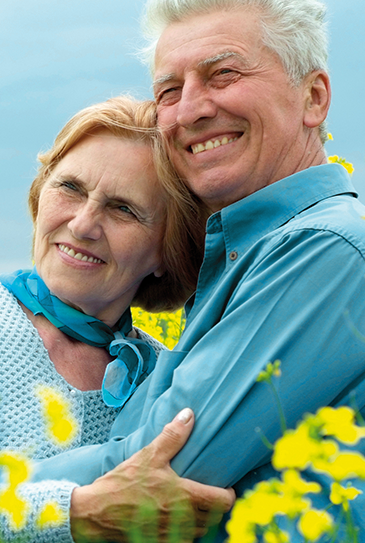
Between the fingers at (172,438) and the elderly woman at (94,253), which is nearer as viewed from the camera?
the fingers at (172,438)

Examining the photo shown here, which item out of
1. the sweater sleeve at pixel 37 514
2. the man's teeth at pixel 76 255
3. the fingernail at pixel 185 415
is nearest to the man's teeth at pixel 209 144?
the man's teeth at pixel 76 255

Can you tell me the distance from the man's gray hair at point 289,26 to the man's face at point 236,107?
1.1 inches

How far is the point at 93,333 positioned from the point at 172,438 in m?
1.11

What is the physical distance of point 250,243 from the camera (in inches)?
85.1

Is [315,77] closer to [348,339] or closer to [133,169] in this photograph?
[133,169]

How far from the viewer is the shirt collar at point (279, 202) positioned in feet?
7.00

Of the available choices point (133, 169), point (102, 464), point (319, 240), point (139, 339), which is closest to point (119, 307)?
point (139, 339)

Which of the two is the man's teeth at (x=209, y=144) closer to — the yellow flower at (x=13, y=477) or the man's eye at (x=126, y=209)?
the man's eye at (x=126, y=209)

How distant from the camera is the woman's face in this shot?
8.48 ft

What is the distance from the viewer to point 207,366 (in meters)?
1.72

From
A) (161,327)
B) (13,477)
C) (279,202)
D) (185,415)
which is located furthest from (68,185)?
→ (161,327)

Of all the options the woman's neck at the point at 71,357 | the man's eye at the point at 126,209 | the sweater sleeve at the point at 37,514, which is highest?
the man's eye at the point at 126,209

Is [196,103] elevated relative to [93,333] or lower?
elevated

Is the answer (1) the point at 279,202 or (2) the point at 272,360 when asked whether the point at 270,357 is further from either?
(1) the point at 279,202
